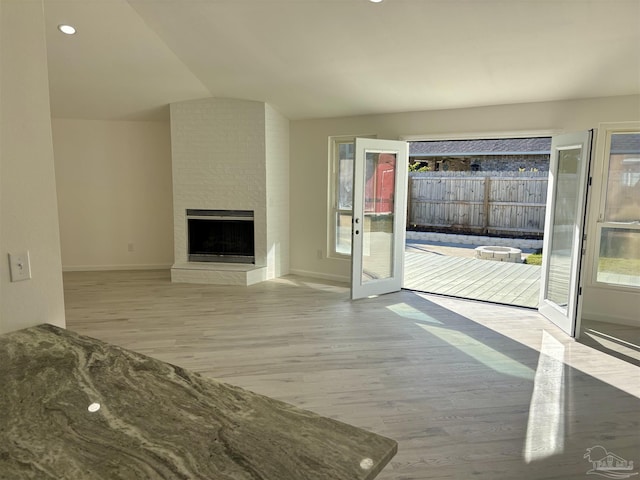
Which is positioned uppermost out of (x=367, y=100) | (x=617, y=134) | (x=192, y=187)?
(x=367, y=100)

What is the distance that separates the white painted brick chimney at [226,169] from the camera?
19.1 feet

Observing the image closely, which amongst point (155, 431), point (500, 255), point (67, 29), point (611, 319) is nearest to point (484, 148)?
point (500, 255)

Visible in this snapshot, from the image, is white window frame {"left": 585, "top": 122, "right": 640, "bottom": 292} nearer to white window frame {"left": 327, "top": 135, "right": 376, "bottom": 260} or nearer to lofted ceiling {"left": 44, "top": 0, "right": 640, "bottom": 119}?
lofted ceiling {"left": 44, "top": 0, "right": 640, "bottom": 119}

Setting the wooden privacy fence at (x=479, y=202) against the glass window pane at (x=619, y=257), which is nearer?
the glass window pane at (x=619, y=257)

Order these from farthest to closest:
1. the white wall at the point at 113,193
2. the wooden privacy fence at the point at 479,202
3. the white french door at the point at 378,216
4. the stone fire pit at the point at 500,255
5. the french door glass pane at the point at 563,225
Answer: the wooden privacy fence at the point at 479,202, the stone fire pit at the point at 500,255, the white wall at the point at 113,193, the white french door at the point at 378,216, the french door glass pane at the point at 563,225

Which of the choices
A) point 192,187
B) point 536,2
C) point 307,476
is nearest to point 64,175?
point 192,187

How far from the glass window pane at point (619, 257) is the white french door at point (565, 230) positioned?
0.46 meters

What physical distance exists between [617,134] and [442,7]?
8.14 feet

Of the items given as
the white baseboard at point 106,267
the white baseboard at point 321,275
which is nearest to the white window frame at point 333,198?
the white baseboard at point 321,275

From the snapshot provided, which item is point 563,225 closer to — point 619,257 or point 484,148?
point 619,257

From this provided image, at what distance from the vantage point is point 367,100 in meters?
5.23

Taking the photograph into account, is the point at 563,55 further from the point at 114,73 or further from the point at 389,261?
the point at 114,73

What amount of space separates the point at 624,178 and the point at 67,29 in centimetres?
583

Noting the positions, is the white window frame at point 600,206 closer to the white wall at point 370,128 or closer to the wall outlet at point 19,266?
the white wall at point 370,128
